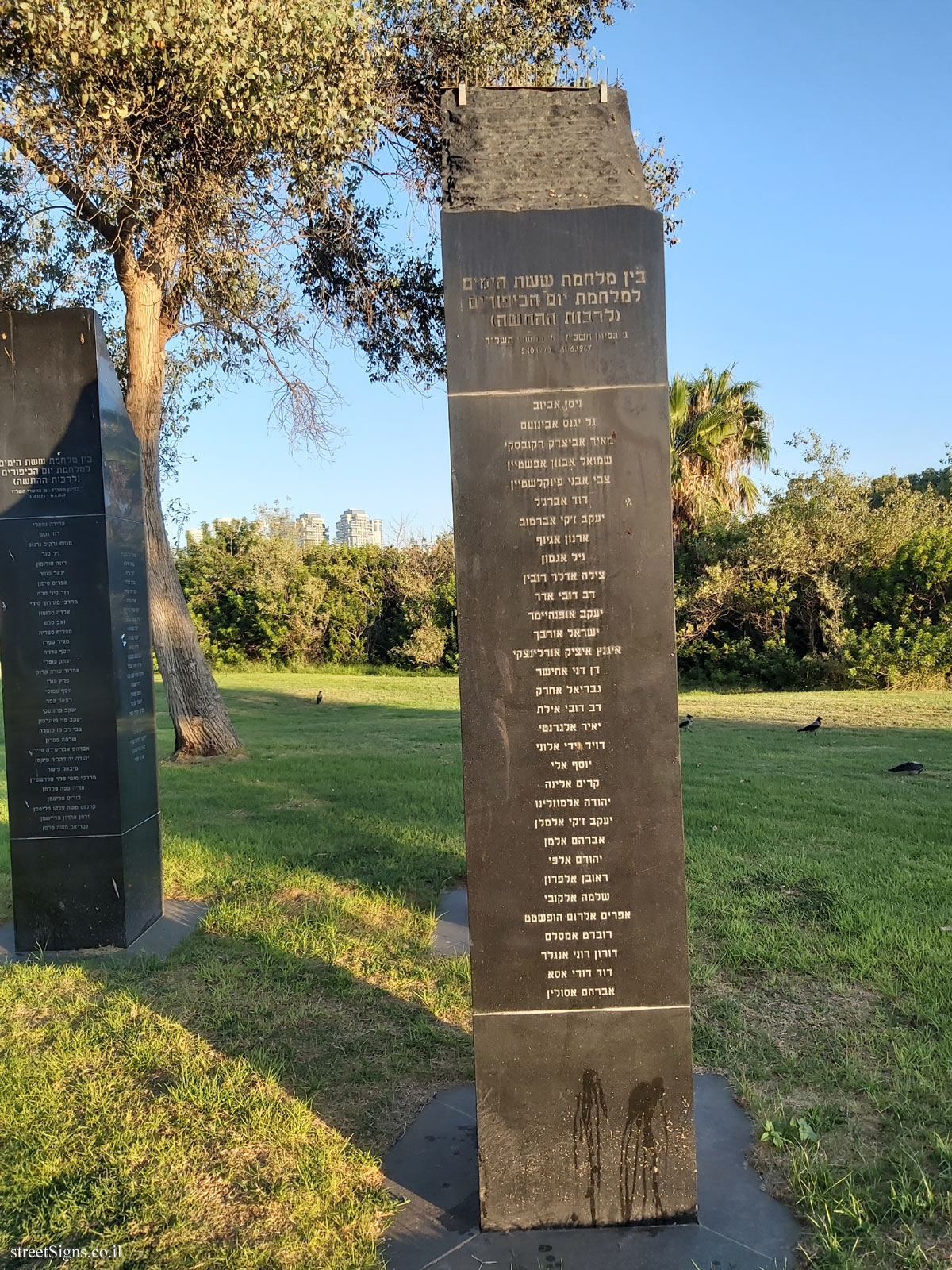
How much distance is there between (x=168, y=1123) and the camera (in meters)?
3.23

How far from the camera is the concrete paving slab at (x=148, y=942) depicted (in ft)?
16.4

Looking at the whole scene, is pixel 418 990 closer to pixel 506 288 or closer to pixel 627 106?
pixel 506 288

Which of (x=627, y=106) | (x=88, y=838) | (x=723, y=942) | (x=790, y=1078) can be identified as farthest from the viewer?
(x=88, y=838)

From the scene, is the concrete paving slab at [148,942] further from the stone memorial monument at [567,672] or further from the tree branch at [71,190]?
the tree branch at [71,190]

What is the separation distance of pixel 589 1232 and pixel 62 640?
4074 mm

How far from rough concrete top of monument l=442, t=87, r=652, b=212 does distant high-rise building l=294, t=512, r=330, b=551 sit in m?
24.8

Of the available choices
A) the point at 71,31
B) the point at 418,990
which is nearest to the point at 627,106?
the point at 418,990

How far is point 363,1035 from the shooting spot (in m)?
3.91

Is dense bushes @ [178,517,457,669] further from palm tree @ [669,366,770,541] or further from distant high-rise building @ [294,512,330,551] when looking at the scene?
palm tree @ [669,366,770,541]

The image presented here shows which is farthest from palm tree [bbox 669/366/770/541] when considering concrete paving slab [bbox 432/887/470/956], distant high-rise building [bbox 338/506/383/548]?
distant high-rise building [bbox 338/506/383/548]

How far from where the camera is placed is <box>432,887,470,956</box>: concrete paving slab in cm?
485

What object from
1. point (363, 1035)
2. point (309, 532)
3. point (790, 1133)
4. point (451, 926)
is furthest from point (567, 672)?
point (309, 532)

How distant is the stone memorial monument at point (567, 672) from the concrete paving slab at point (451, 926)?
5.83ft

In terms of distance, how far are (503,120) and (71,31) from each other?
4.91 metres
